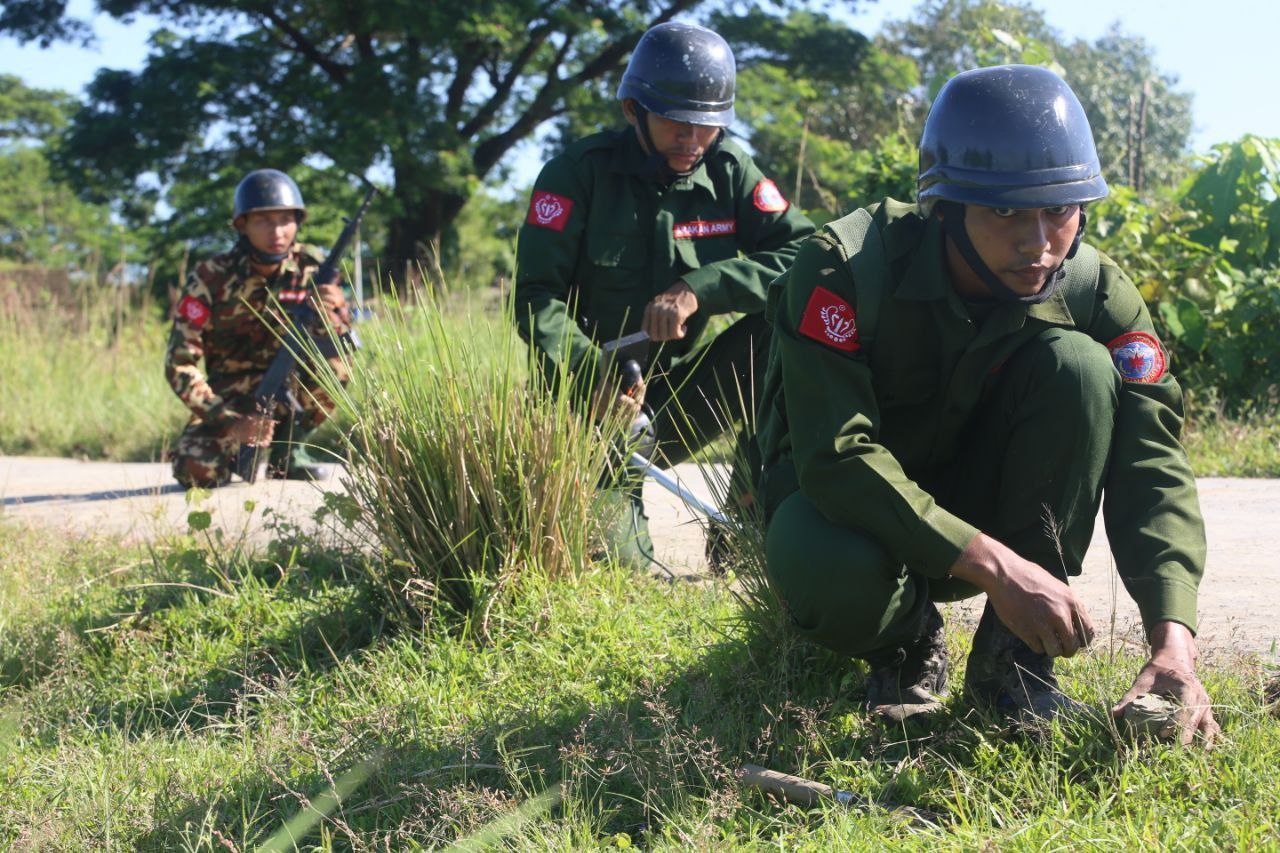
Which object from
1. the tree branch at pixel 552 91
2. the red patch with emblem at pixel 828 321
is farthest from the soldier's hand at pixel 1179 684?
the tree branch at pixel 552 91

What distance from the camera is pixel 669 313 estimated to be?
13.3ft

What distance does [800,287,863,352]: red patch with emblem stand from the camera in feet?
8.22

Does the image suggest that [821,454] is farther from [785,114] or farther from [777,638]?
[785,114]

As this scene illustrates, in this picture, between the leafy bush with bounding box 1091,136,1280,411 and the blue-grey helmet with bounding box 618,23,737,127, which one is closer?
the blue-grey helmet with bounding box 618,23,737,127

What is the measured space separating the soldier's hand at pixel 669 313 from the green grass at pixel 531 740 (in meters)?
0.80

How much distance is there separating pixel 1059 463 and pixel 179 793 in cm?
190

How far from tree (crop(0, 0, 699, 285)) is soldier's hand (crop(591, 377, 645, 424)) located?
14.3 m

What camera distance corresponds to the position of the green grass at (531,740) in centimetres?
230

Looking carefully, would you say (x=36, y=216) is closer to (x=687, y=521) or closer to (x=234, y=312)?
(x=234, y=312)

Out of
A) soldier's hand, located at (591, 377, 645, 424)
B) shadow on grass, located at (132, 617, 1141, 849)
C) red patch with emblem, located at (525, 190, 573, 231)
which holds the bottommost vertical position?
shadow on grass, located at (132, 617, 1141, 849)

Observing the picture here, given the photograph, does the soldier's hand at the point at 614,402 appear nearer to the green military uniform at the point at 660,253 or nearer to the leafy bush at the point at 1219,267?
the green military uniform at the point at 660,253

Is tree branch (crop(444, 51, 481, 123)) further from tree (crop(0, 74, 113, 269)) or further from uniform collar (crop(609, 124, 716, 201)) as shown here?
uniform collar (crop(609, 124, 716, 201))

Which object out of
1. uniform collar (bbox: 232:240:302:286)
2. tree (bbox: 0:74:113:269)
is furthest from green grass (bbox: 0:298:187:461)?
tree (bbox: 0:74:113:269)

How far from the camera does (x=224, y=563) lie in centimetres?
416
